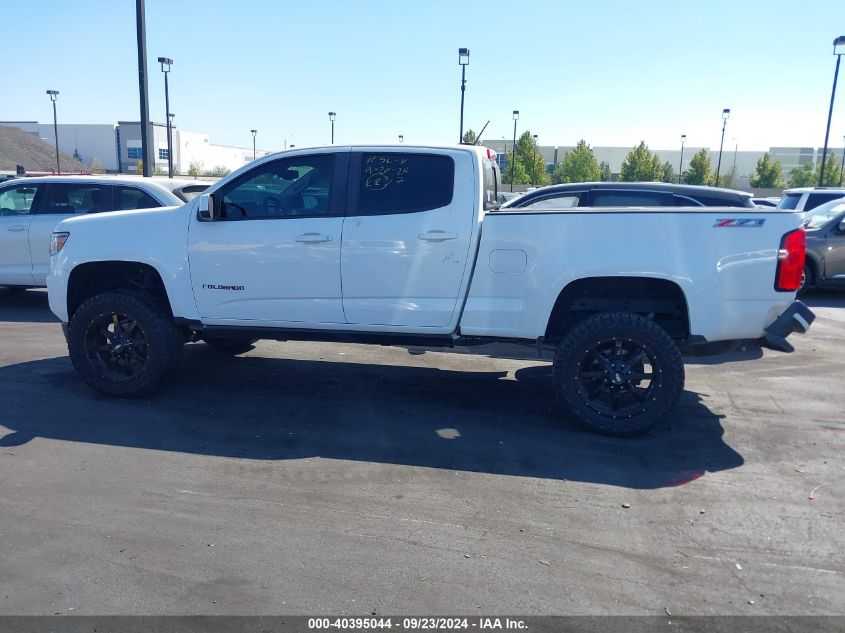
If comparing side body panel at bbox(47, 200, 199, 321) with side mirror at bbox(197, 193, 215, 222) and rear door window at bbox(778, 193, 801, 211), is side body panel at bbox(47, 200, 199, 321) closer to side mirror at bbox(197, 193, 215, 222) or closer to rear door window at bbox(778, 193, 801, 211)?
side mirror at bbox(197, 193, 215, 222)

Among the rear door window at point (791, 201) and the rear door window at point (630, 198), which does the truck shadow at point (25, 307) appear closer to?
the rear door window at point (630, 198)

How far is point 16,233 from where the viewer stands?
1001 centimetres

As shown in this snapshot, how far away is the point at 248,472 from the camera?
461cm

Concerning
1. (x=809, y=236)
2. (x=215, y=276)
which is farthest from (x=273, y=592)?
(x=809, y=236)

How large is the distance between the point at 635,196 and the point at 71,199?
790cm

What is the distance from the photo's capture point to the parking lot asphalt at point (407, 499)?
3293mm

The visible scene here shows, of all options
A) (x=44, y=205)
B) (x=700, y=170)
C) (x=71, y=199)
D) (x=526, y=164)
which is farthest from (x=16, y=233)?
(x=700, y=170)

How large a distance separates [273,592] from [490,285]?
9.37 ft

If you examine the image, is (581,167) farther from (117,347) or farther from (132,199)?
(117,347)

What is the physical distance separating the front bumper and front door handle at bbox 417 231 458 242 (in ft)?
7.82

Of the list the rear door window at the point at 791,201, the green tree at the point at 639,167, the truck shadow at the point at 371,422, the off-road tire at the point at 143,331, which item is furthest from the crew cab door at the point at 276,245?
the green tree at the point at 639,167

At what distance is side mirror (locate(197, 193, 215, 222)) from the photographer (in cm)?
573

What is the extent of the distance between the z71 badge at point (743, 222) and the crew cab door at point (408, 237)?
176cm

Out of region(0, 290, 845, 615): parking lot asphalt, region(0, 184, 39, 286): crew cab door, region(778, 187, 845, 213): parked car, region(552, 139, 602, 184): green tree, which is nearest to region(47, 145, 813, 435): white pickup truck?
region(0, 290, 845, 615): parking lot asphalt
